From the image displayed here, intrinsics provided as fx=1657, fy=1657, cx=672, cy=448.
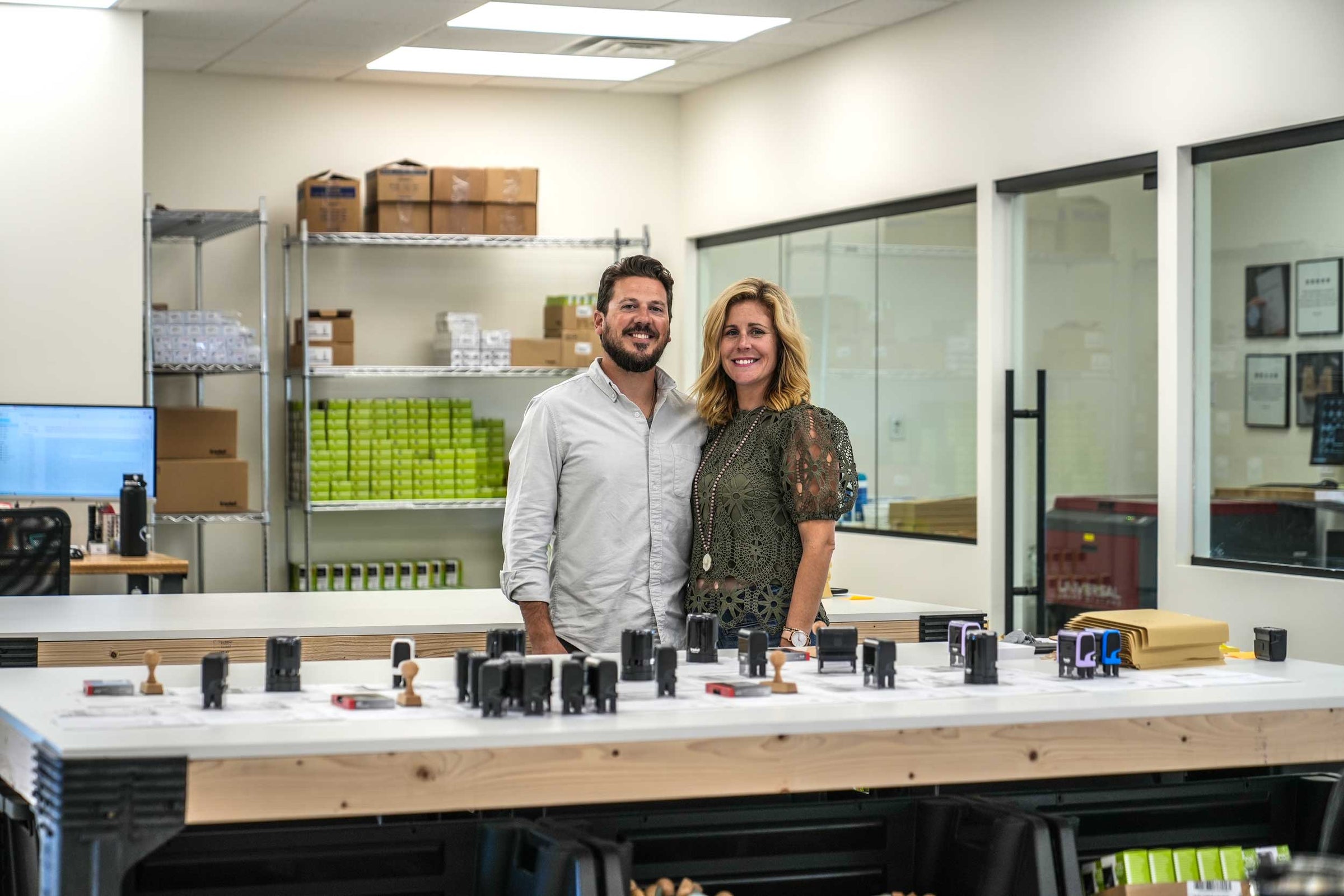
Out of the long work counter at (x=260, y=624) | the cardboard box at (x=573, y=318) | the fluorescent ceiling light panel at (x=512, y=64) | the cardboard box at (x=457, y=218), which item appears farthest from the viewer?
the cardboard box at (x=573, y=318)

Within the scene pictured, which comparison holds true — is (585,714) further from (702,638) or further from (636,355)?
(636,355)

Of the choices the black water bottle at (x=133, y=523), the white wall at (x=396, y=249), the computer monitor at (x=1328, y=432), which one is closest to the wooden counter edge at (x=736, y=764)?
the computer monitor at (x=1328, y=432)

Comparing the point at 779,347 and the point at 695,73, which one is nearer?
the point at 779,347

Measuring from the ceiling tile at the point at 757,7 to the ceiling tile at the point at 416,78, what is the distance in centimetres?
162

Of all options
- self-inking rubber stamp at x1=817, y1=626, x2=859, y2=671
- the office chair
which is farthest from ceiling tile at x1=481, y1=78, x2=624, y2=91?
A: self-inking rubber stamp at x1=817, y1=626, x2=859, y2=671

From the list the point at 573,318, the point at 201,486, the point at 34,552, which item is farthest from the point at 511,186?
the point at 34,552

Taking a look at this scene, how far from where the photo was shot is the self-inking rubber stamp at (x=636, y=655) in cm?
234

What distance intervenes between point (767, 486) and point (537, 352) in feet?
14.4

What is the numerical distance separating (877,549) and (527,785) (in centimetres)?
465

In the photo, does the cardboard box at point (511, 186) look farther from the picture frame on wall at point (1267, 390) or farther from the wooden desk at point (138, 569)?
the picture frame on wall at point (1267, 390)

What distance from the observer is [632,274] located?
3100 mm

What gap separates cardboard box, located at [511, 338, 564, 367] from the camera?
7.27 m

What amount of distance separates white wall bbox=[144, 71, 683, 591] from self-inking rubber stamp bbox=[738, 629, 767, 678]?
5238mm

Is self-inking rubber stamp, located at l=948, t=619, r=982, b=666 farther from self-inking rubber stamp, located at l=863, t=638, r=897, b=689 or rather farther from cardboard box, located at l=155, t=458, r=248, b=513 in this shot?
cardboard box, located at l=155, t=458, r=248, b=513
